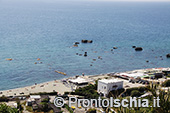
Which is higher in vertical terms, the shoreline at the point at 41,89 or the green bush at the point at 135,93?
the green bush at the point at 135,93

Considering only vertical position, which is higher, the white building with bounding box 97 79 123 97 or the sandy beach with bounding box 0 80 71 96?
the white building with bounding box 97 79 123 97

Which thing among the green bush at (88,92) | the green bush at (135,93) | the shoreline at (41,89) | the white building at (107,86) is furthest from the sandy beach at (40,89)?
the green bush at (135,93)

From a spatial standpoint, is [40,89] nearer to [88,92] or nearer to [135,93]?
[88,92]

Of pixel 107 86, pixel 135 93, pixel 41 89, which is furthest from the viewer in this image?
pixel 41 89

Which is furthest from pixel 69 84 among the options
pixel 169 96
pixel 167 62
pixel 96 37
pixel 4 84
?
pixel 96 37

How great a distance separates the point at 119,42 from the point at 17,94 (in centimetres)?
5205

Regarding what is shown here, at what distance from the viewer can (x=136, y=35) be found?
344 ft

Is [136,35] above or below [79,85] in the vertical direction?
above

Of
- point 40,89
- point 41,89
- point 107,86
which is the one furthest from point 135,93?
point 40,89

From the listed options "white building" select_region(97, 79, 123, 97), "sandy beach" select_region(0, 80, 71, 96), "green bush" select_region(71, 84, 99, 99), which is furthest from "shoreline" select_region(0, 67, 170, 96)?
"white building" select_region(97, 79, 123, 97)

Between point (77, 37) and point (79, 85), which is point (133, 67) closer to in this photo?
point (79, 85)

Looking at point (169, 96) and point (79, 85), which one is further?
point (79, 85)

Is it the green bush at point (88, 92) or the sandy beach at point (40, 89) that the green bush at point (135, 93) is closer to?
the green bush at point (88, 92)

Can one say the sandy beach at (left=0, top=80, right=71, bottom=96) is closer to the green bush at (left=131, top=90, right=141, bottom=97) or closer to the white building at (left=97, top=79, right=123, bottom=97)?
the white building at (left=97, top=79, right=123, bottom=97)
